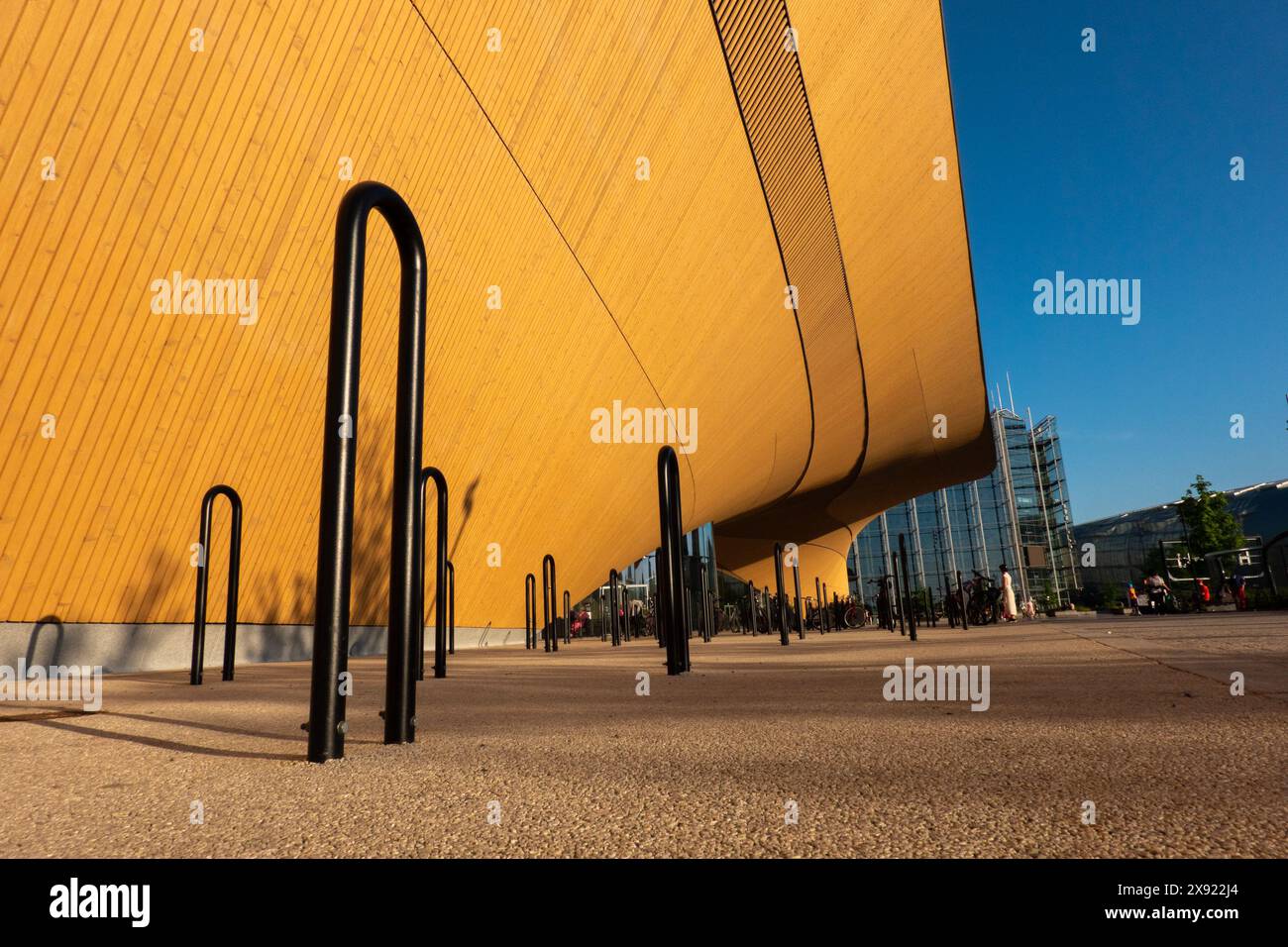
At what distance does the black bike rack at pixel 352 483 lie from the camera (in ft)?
7.16

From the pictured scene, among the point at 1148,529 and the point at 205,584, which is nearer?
the point at 205,584

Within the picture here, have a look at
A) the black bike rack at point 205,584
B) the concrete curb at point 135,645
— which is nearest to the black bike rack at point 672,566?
the black bike rack at point 205,584

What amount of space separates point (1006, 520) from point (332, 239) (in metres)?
60.7

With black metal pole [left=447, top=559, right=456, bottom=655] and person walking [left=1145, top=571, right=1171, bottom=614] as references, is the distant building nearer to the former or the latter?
person walking [left=1145, top=571, right=1171, bottom=614]

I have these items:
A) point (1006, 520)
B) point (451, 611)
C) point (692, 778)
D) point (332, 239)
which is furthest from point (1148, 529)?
point (692, 778)

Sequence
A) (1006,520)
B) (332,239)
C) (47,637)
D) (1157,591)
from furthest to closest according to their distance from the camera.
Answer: (1006,520), (1157,591), (332,239), (47,637)

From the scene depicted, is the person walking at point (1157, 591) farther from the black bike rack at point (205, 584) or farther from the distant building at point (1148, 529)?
the distant building at point (1148, 529)

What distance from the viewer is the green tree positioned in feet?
118

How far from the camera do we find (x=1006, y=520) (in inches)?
2367

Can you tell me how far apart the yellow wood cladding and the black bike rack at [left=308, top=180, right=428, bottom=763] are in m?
4.13

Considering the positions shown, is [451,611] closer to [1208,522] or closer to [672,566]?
[672,566]
